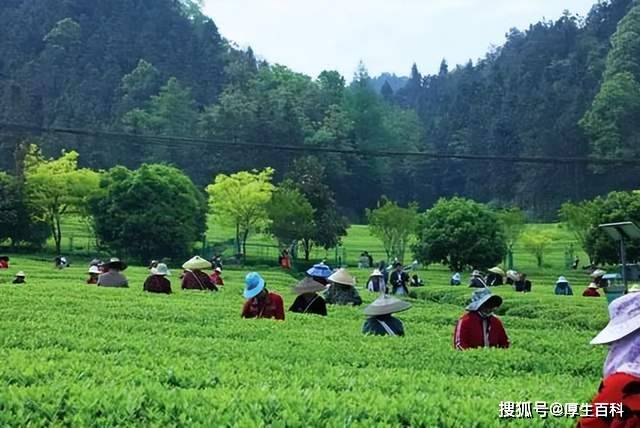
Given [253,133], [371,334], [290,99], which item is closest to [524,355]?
[371,334]

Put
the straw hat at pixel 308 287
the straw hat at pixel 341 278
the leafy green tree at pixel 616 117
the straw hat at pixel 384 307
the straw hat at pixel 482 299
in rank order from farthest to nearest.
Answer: the leafy green tree at pixel 616 117 < the straw hat at pixel 341 278 < the straw hat at pixel 308 287 < the straw hat at pixel 384 307 < the straw hat at pixel 482 299

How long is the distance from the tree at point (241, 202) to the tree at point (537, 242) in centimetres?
1735

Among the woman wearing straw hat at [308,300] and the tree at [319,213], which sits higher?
the tree at [319,213]

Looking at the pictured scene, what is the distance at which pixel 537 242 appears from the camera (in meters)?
55.1

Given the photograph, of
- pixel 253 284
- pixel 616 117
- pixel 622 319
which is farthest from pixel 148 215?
pixel 616 117

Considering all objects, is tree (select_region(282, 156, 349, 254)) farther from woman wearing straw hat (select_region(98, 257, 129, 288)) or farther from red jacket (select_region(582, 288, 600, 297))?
woman wearing straw hat (select_region(98, 257, 129, 288))

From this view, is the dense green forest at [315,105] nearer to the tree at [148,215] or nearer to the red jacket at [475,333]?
the tree at [148,215]

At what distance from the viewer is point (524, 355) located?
823cm

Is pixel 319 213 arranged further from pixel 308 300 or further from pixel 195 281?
pixel 308 300

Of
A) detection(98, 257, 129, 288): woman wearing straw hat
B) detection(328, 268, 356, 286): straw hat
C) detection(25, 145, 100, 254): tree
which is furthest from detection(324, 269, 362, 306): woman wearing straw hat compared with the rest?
detection(25, 145, 100, 254): tree

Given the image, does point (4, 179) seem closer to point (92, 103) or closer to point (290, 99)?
point (290, 99)

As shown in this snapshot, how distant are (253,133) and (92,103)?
30001 mm

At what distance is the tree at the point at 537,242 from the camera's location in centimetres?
5522

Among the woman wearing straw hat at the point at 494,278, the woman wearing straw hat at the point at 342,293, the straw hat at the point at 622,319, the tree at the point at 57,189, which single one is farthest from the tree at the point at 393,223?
the straw hat at the point at 622,319
